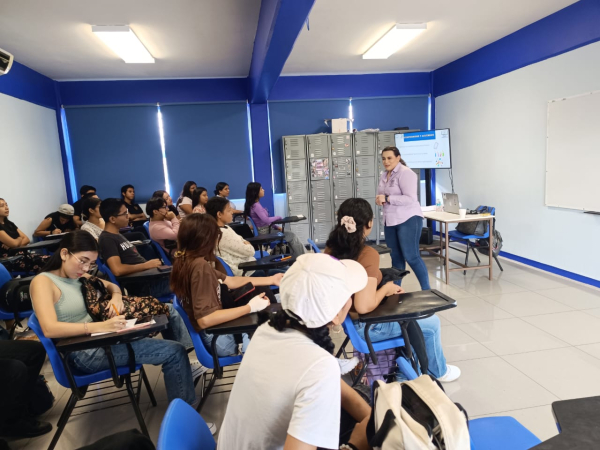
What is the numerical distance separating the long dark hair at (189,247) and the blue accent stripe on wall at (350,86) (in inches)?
204

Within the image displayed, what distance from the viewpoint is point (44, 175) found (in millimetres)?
5711

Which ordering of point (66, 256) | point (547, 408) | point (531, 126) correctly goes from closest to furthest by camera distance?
point (66, 256), point (547, 408), point (531, 126)

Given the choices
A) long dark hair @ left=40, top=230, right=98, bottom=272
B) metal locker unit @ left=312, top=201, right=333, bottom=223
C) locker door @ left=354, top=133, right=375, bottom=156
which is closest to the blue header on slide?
locker door @ left=354, top=133, right=375, bottom=156

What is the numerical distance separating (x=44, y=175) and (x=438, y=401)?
6402 millimetres

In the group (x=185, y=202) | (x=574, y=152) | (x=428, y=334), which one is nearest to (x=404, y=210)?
(x=428, y=334)

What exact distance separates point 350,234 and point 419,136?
4.64m

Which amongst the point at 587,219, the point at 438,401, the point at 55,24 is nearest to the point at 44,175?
the point at 55,24

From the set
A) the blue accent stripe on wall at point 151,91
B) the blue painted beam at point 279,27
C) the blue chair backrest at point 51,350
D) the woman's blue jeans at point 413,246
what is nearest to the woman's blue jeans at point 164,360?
the blue chair backrest at point 51,350

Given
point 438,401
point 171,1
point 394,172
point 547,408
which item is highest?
point 171,1

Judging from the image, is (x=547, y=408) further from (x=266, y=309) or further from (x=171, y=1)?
(x=171, y=1)

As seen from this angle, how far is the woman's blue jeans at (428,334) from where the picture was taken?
84.4 inches

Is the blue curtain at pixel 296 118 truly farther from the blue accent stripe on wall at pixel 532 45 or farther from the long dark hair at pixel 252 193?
the long dark hair at pixel 252 193

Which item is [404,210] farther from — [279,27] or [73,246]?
[73,246]

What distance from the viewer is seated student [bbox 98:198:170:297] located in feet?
9.42
